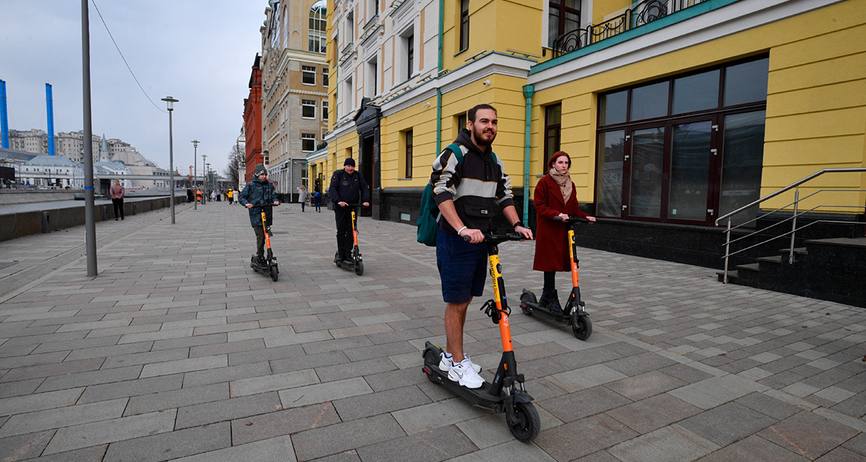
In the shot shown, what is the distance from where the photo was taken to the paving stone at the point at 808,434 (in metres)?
2.71

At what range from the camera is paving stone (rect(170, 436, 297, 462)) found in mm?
2471

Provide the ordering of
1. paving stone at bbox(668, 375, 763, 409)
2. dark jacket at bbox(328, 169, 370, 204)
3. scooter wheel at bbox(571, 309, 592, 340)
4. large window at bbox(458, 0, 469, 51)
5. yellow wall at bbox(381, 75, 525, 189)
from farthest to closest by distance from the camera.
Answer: large window at bbox(458, 0, 469, 51)
yellow wall at bbox(381, 75, 525, 189)
dark jacket at bbox(328, 169, 370, 204)
scooter wheel at bbox(571, 309, 592, 340)
paving stone at bbox(668, 375, 763, 409)

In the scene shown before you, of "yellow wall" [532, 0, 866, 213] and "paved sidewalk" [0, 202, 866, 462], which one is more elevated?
"yellow wall" [532, 0, 866, 213]

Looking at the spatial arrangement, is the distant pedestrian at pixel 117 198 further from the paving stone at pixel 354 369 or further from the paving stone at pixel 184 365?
the paving stone at pixel 354 369

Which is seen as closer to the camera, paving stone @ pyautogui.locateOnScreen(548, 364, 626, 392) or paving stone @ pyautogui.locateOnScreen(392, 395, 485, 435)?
paving stone @ pyautogui.locateOnScreen(392, 395, 485, 435)

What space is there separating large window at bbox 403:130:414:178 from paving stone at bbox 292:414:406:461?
16341mm

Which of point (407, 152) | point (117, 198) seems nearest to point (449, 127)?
point (407, 152)

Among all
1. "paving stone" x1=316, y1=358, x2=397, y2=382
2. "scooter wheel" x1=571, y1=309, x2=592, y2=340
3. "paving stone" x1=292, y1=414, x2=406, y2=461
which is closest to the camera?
"paving stone" x1=292, y1=414, x2=406, y2=461

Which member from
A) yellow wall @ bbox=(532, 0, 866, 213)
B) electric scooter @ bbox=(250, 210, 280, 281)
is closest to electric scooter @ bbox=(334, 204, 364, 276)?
electric scooter @ bbox=(250, 210, 280, 281)

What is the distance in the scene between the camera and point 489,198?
315 cm

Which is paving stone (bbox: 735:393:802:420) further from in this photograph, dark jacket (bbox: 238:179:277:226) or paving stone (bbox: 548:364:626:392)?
dark jacket (bbox: 238:179:277:226)

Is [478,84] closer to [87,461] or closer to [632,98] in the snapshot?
[632,98]

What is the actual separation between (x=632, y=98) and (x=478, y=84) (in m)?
4.57

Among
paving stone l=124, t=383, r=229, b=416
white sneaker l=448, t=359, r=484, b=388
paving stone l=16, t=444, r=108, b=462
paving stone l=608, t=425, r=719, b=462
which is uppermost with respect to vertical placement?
white sneaker l=448, t=359, r=484, b=388
